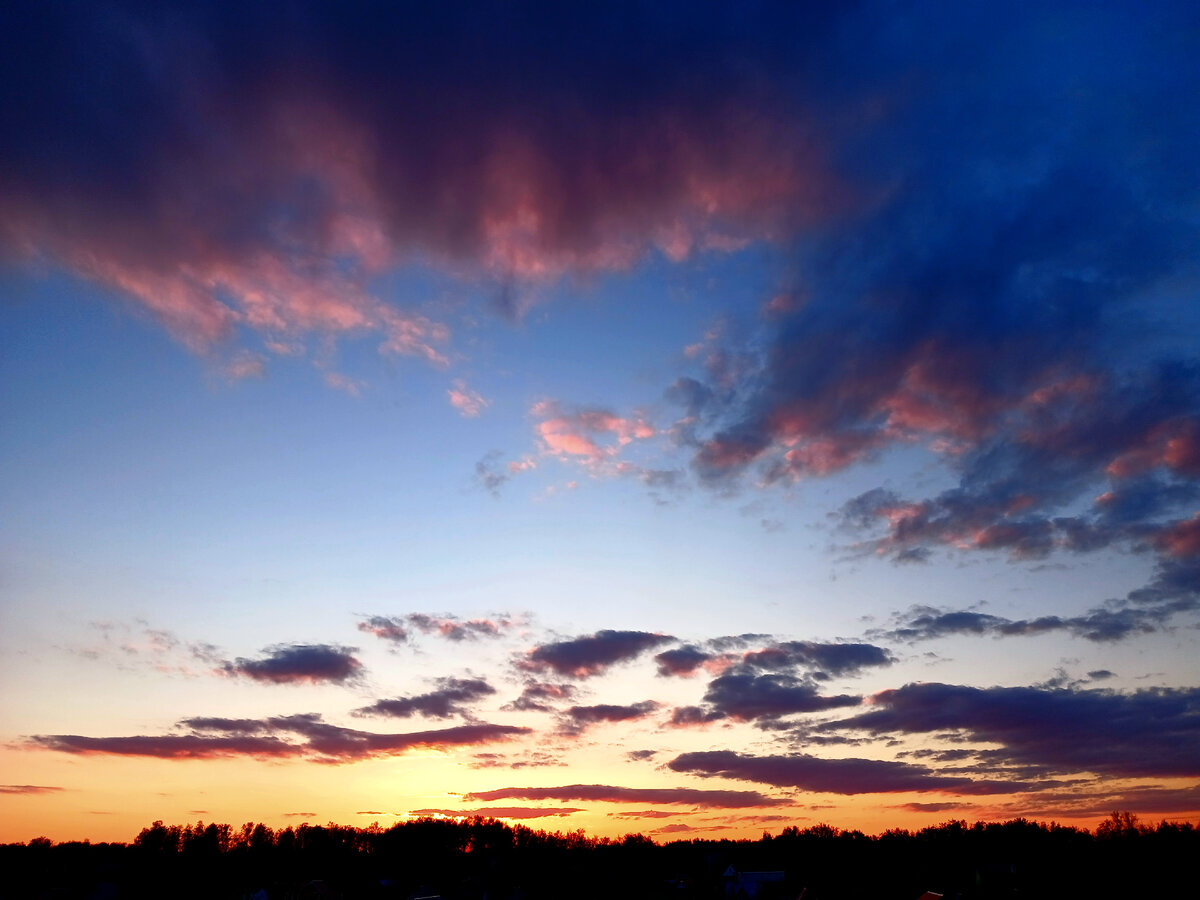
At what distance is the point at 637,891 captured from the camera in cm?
12269

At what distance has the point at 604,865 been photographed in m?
153

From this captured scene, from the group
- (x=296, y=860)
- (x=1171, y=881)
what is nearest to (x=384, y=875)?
(x=296, y=860)

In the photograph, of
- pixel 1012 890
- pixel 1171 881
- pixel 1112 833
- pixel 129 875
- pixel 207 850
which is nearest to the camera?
pixel 1171 881

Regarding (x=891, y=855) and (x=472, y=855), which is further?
(x=472, y=855)

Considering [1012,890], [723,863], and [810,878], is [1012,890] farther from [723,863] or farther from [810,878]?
[723,863]

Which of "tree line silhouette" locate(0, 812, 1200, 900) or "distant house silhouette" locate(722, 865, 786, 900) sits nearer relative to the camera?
"tree line silhouette" locate(0, 812, 1200, 900)

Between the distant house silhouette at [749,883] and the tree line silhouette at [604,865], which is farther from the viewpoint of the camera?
the distant house silhouette at [749,883]

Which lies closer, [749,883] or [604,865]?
[749,883]

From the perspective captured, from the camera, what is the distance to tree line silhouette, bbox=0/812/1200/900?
250 ft

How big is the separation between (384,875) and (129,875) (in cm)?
4511

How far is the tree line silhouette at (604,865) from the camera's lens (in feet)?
250

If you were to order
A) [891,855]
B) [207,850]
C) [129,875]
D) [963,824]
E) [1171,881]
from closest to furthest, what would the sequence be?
[1171,881] < [129,875] < [891,855] < [207,850] < [963,824]

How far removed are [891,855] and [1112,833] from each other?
54055 millimetres

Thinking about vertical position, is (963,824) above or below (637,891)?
above
